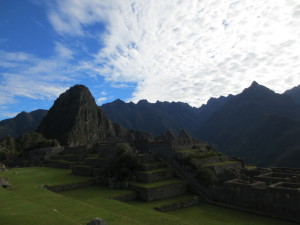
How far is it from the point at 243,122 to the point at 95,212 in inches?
4137

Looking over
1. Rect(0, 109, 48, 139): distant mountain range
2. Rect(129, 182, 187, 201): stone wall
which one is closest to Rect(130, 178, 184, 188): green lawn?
Rect(129, 182, 187, 201): stone wall

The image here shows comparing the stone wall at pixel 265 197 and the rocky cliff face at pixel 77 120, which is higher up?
the rocky cliff face at pixel 77 120

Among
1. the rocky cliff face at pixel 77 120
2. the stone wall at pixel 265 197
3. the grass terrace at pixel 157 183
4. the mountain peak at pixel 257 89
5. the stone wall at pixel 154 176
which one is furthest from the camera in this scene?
the rocky cliff face at pixel 77 120

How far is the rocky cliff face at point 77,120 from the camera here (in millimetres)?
148500

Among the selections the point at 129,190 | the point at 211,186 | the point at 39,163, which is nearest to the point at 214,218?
the point at 211,186

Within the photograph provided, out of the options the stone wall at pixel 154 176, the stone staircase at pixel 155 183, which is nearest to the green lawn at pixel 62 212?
the stone staircase at pixel 155 183

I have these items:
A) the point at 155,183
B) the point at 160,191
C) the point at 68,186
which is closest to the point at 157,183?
the point at 155,183

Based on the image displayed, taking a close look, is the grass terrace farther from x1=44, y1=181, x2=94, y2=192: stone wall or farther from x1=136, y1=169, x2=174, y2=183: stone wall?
x1=44, y1=181, x2=94, y2=192: stone wall

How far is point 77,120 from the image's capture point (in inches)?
5960

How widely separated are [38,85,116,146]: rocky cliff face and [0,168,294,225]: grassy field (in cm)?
12535

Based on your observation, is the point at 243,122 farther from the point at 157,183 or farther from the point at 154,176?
the point at 157,183

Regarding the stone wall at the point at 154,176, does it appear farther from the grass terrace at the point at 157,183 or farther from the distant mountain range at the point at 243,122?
the distant mountain range at the point at 243,122

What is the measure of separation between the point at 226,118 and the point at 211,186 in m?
112

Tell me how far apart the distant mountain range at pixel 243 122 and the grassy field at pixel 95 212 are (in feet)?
146
